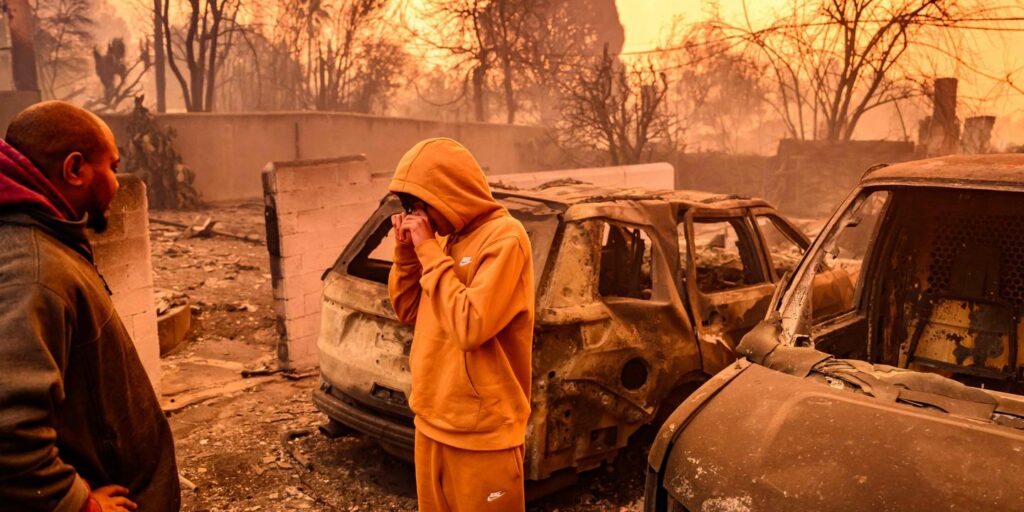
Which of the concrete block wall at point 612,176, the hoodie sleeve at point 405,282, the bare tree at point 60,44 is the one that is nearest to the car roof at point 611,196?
the hoodie sleeve at point 405,282

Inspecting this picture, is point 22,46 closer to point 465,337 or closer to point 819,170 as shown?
point 819,170

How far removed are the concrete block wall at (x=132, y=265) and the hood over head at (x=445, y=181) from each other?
3.67 m

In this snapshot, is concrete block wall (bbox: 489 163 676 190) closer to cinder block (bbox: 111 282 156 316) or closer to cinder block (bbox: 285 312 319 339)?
cinder block (bbox: 285 312 319 339)

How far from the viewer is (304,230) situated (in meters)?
6.48

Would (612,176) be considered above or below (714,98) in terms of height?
below

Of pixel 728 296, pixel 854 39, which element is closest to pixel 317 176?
pixel 728 296

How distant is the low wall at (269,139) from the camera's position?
1642cm

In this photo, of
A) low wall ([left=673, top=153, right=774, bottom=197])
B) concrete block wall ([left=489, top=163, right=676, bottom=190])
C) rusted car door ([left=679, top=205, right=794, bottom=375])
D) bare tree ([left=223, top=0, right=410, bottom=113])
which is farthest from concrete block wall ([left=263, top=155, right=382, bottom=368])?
bare tree ([left=223, top=0, right=410, bottom=113])

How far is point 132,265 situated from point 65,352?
4.11 meters

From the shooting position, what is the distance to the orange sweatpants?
2387 mm

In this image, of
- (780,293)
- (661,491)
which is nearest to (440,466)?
(661,491)

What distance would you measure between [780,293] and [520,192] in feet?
5.37

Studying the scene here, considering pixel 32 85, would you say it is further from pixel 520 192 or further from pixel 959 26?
pixel 959 26

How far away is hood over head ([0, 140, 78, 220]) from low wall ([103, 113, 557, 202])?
1285 centimetres
